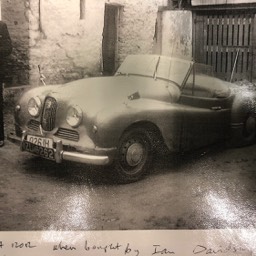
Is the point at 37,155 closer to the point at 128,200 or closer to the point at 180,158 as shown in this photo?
the point at 128,200

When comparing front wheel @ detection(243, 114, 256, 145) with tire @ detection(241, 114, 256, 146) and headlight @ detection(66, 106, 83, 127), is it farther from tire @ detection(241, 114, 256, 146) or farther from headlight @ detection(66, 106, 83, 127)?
headlight @ detection(66, 106, 83, 127)

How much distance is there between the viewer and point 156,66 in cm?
162

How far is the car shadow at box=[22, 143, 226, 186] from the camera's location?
1504mm

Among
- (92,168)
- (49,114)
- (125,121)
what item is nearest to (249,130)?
(125,121)

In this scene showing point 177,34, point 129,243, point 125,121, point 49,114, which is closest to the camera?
point 129,243

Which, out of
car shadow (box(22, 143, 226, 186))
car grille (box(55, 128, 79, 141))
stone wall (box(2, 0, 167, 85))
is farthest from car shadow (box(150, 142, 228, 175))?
stone wall (box(2, 0, 167, 85))

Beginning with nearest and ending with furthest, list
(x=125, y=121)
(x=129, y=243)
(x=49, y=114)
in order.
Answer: (x=129, y=243) → (x=125, y=121) → (x=49, y=114)

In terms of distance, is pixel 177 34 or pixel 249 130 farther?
pixel 177 34

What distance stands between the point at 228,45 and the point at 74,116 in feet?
2.16

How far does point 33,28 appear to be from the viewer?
67.1 inches

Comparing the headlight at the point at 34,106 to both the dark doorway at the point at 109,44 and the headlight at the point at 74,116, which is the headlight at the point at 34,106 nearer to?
the headlight at the point at 74,116

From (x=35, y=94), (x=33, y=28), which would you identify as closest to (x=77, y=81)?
(x=35, y=94)

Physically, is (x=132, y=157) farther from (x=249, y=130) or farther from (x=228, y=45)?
(x=228, y=45)

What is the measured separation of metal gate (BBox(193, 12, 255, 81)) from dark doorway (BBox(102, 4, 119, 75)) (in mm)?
323
